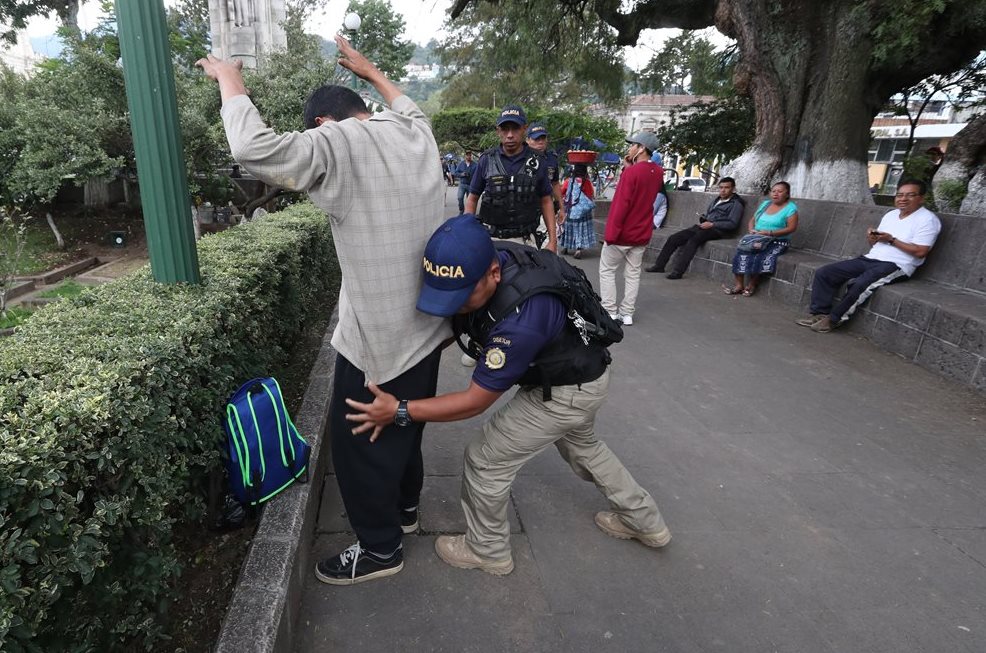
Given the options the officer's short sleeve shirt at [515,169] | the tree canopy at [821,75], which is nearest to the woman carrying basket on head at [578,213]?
the tree canopy at [821,75]

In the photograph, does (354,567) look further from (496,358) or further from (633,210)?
(633,210)

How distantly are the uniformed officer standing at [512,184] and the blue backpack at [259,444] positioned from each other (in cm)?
275

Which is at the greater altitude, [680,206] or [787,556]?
[680,206]

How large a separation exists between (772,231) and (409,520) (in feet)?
19.8

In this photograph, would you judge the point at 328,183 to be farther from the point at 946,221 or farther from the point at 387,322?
the point at 946,221

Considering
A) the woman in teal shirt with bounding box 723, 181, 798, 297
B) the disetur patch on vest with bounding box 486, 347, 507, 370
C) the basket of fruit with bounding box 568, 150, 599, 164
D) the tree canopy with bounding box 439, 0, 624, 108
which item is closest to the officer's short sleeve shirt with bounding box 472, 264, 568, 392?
the disetur patch on vest with bounding box 486, 347, 507, 370

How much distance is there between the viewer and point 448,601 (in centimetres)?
226

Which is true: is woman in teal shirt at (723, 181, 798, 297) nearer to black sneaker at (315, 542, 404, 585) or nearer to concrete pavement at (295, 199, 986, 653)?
concrete pavement at (295, 199, 986, 653)

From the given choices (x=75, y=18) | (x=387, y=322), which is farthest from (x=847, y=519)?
(x=75, y=18)

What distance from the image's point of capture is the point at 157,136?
239cm

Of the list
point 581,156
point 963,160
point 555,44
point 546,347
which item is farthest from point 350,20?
point 546,347

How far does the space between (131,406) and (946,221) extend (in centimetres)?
657

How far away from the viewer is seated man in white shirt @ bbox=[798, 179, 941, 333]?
530 centimetres

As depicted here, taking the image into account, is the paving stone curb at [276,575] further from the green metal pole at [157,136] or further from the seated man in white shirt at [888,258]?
the seated man in white shirt at [888,258]
